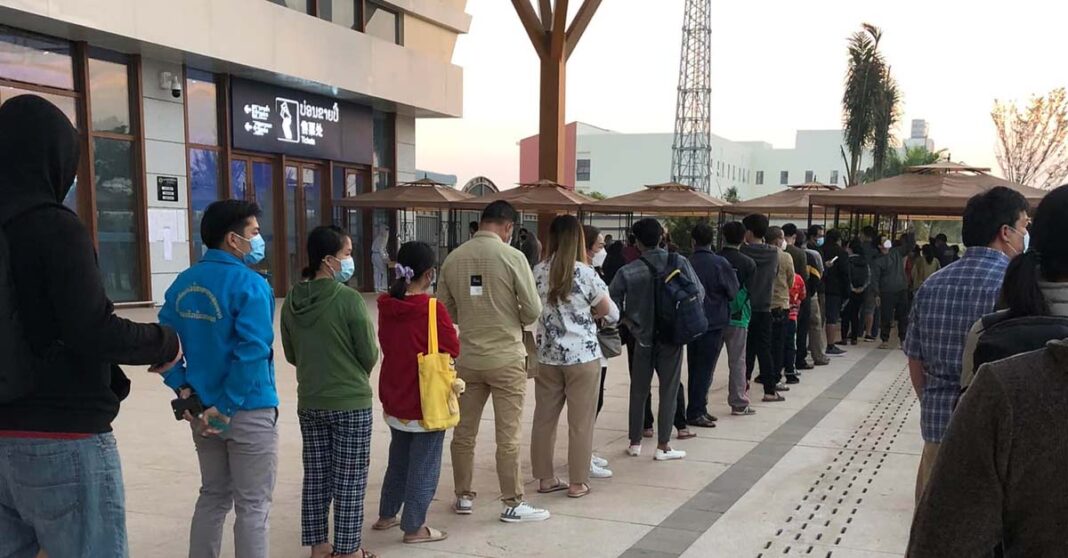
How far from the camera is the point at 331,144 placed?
18422mm

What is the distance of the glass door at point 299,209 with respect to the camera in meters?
17.5

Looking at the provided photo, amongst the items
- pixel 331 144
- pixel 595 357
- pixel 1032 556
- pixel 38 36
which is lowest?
pixel 595 357

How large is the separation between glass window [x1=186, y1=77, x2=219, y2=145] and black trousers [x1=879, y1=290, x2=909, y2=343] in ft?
40.8

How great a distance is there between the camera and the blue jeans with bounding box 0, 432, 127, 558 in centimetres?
226

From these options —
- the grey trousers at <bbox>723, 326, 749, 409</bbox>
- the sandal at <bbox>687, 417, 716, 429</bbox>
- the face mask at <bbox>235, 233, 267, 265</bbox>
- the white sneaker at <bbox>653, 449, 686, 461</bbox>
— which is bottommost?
the sandal at <bbox>687, 417, 716, 429</bbox>

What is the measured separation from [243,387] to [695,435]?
4445 mm

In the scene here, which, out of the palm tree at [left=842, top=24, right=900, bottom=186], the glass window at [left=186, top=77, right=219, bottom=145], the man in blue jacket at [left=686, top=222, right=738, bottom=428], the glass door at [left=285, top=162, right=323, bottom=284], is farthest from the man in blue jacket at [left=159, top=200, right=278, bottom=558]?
the palm tree at [left=842, top=24, right=900, bottom=186]

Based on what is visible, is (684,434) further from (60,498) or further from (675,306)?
(60,498)

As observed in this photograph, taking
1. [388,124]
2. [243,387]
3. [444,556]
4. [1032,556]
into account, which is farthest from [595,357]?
[388,124]

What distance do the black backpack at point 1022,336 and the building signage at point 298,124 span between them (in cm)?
1588

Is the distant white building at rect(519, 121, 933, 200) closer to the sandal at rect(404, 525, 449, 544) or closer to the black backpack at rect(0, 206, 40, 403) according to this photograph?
the sandal at rect(404, 525, 449, 544)

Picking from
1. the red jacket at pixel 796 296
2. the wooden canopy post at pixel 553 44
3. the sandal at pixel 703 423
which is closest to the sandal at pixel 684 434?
the sandal at pixel 703 423

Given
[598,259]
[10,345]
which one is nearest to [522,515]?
[10,345]

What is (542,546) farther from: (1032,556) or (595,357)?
(1032,556)
